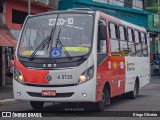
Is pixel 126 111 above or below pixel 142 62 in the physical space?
below

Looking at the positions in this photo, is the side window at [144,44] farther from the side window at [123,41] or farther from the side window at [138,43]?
the side window at [123,41]

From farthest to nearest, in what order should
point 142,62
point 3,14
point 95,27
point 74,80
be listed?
1. point 3,14
2. point 142,62
3. point 95,27
4. point 74,80

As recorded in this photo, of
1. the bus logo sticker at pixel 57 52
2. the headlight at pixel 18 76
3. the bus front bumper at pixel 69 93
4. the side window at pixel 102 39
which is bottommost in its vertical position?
the bus front bumper at pixel 69 93

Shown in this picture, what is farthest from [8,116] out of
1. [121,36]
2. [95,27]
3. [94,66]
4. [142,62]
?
[142,62]

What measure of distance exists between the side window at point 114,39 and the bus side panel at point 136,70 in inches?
57.4

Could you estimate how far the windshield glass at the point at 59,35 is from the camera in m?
10.6

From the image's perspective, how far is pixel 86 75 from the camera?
10.3 m

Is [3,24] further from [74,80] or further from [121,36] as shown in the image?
[74,80]

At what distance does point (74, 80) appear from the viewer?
10.2m

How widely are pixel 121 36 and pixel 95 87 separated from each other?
3.82 meters

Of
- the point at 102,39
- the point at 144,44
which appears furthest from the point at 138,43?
the point at 102,39

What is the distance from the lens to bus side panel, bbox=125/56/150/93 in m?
14.7

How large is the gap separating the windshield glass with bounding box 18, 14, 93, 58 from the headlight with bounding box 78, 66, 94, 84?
1.63 ft

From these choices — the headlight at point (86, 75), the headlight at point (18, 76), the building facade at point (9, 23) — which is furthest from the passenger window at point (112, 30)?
the building facade at point (9, 23)
